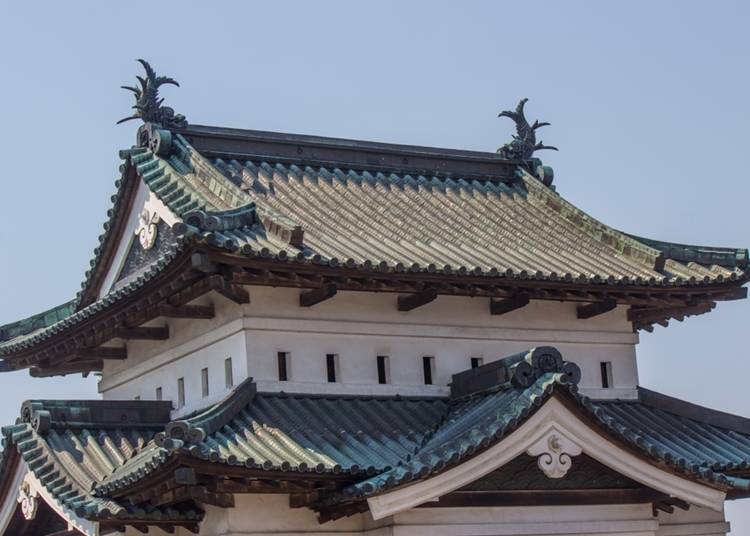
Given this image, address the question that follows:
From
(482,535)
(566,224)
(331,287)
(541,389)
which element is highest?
(566,224)

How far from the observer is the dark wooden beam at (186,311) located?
19.8 m

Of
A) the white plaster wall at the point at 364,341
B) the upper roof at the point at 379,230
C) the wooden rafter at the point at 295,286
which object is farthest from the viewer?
the white plaster wall at the point at 364,341

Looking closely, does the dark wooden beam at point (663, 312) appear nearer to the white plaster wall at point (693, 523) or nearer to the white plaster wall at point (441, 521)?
the white plaster wall at point (693, 523)

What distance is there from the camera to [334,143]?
2348cm

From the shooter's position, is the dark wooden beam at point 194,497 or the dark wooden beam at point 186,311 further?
the dark wooden beam at point 186,311

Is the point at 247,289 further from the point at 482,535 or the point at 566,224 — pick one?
the point at 566,224

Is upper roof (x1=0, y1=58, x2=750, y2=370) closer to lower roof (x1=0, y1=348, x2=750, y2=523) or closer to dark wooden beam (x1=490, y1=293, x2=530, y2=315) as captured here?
dark wooden beam (x1=490, y1=293, x2=530, y2=315)

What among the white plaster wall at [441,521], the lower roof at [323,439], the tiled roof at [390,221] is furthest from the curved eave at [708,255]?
the white plaster wall at [441,521]

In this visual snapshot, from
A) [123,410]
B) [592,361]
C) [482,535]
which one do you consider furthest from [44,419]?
[592,361]

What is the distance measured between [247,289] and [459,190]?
5.76 meters

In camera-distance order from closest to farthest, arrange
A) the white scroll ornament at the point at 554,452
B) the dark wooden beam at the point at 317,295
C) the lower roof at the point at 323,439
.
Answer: the lower roof at the point at 323,439
the white scroll ornament at the point at 554,452
the dark wooden beam at the point at 317,295

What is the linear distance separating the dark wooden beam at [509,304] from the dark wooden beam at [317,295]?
8.95ft

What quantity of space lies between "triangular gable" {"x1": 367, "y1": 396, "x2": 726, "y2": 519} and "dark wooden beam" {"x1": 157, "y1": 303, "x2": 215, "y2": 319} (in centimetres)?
445

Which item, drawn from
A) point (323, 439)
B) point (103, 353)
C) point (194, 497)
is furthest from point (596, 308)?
point (103, 353)
